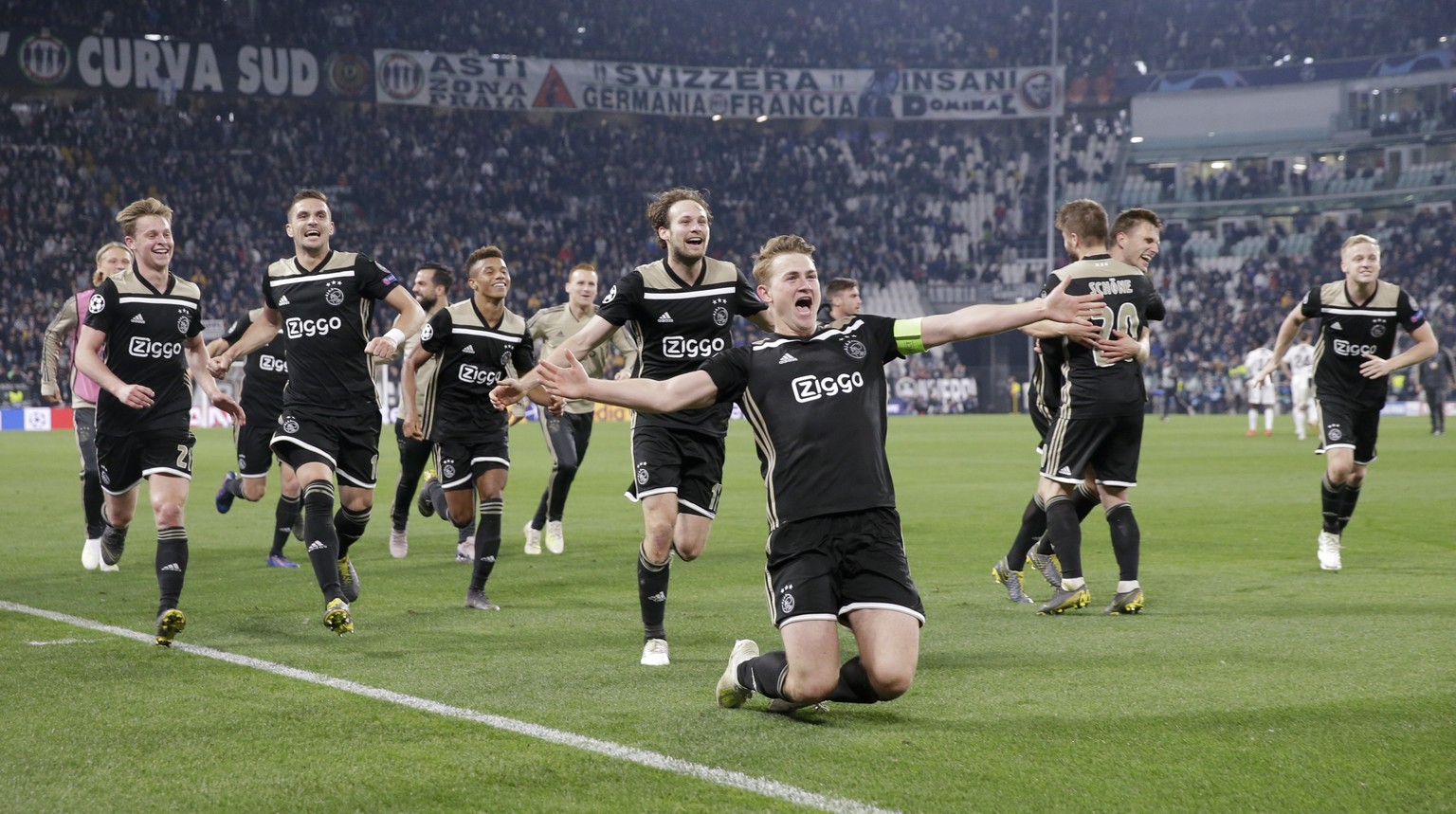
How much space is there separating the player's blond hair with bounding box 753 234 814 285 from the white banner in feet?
153

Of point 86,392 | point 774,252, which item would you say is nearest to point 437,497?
point 86,392

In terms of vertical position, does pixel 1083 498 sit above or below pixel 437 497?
above

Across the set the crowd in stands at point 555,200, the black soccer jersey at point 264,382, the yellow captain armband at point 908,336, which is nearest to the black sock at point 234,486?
the black soccer jersey at point 264,382

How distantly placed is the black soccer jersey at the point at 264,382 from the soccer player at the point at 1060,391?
20.6ft

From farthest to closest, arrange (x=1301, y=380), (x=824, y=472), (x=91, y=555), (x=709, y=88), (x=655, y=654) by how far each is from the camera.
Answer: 1. (x=709, y=88)
2. (x=1301, y=380)
3. (x=91, y=555)
4. (x=655, y=654)
5. (x=824, y=472)

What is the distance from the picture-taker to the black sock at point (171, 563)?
7.35m

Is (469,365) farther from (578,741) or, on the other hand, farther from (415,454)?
(578,741)

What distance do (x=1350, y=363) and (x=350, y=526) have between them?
7.20m

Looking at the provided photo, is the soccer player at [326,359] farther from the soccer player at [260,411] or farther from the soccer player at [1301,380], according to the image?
the soccer player at [1301,380]

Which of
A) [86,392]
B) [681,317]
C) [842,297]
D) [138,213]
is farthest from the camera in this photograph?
[86,392]

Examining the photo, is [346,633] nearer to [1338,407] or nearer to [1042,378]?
[1042,378]

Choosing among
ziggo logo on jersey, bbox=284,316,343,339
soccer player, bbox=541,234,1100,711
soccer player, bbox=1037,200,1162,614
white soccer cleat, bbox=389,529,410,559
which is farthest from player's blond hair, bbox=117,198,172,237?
soccer player, bbox=1037,200,1162,614

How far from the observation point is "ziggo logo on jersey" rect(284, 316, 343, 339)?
7949 millimetres

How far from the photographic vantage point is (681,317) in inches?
289
